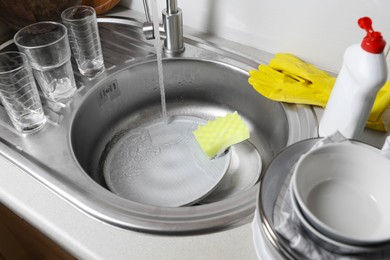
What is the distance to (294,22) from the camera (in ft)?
2.79

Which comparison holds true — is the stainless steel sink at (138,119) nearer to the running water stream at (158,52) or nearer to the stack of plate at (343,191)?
the running water stream at (158,52)

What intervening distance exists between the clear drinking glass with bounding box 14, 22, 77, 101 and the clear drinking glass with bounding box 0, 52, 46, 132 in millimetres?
42

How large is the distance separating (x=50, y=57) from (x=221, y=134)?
448mm

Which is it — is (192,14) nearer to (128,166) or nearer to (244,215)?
(128,166)

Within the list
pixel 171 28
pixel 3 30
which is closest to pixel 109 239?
pixel 171 28

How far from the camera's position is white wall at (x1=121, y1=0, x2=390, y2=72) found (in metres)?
0.77

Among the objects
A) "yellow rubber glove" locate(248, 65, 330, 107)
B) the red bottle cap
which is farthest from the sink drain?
the red bottle cap

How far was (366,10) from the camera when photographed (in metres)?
0.75

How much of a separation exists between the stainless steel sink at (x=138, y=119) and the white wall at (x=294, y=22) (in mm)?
65

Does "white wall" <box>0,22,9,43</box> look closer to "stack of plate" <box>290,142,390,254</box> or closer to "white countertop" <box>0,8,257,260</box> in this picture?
"white countertop" <box>0,8,257,260</box>

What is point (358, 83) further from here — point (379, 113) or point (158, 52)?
point (158, 52)

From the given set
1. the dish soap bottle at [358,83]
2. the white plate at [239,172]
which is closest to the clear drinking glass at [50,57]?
the white plate at [239,172]

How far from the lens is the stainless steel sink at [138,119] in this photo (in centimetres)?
60

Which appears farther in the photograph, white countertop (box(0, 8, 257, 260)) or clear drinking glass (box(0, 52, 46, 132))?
clear drinking glass (box(0, 52, 46, 132))
